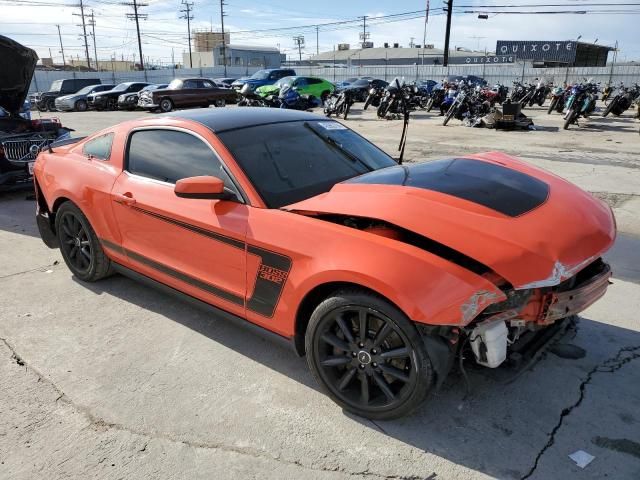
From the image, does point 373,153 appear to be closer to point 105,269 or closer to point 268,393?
point 268,393

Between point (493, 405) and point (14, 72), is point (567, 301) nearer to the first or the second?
point (493, 405)

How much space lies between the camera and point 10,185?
7801 mm

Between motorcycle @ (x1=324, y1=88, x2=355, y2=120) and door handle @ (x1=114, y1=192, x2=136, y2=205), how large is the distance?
54.4 feet

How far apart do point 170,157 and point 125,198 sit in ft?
1.61

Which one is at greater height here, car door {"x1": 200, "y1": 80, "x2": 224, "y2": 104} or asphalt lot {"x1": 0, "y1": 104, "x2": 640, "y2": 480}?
car door {"x1": 200, "y1": 80, "x2": 224, "y2": 104}

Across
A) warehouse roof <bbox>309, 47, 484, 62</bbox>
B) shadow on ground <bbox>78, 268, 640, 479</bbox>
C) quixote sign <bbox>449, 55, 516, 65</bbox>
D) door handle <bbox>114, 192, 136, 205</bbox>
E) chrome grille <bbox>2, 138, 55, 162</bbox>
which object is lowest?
shadow on ground <bbox>78, 268, 640, 479</bbox>

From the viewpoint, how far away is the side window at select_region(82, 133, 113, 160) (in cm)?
409

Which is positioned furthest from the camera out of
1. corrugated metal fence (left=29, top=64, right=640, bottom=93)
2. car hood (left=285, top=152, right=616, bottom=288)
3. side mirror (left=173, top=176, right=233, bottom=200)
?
corrugated metal fence (left=29, top=64, right=640, bottom=93)

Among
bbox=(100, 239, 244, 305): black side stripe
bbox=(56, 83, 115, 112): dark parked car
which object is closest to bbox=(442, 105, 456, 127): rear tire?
bbox=(100, 239, 244, 305): black side stripe

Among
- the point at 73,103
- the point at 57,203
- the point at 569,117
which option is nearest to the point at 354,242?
the point at 57,203

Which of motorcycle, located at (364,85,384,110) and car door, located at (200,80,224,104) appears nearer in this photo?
motorcycle, located at (364,85,384,110)

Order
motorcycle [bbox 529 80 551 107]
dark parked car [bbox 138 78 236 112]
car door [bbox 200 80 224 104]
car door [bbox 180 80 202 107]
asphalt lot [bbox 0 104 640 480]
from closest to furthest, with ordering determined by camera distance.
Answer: asphalt lot [bbox 0 104 640 480] < motorcycle [bbox 529 80 551 107] < dark parked car [bbox 138 78 236 112] < car door [bbox 180 80 202 107] < car door [bbox 200 80 224 104]

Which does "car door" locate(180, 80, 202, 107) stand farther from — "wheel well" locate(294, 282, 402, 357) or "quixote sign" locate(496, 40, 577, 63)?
"quixote sign" locate(496, 40, 577, 63)

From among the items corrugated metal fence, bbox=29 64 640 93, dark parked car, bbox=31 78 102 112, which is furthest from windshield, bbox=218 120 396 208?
dark parked car, bbox=31 78 102 112
